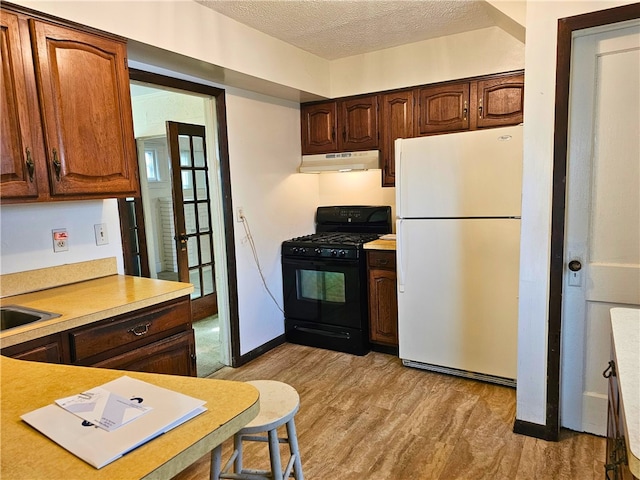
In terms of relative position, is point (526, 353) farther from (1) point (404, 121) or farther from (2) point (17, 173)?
(2) point (17, 173)

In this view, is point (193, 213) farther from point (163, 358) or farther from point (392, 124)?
point (163, 358)

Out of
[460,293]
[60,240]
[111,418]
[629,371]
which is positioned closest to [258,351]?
[460,293]

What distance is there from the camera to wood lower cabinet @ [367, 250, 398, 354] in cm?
328

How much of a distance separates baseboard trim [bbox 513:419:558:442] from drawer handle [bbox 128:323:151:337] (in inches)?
79.1

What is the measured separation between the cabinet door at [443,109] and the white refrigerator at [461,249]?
503 mm

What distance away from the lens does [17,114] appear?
5.63 feet

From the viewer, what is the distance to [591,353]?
2168 mm

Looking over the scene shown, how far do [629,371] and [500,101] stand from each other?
244 centimetres

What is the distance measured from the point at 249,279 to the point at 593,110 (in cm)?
253

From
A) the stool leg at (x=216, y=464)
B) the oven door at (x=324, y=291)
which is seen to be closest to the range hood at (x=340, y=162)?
the oven door at (x=324, y=291)

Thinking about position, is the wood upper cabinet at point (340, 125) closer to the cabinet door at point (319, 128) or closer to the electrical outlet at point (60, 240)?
the cabinet door at point (319, 128)

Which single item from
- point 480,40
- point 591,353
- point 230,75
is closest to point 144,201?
point 230,75

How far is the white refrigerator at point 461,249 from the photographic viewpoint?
8.73 feet

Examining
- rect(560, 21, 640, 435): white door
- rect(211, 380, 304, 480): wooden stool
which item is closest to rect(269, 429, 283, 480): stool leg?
rect(211, 380, 304, 480): wooden stool
